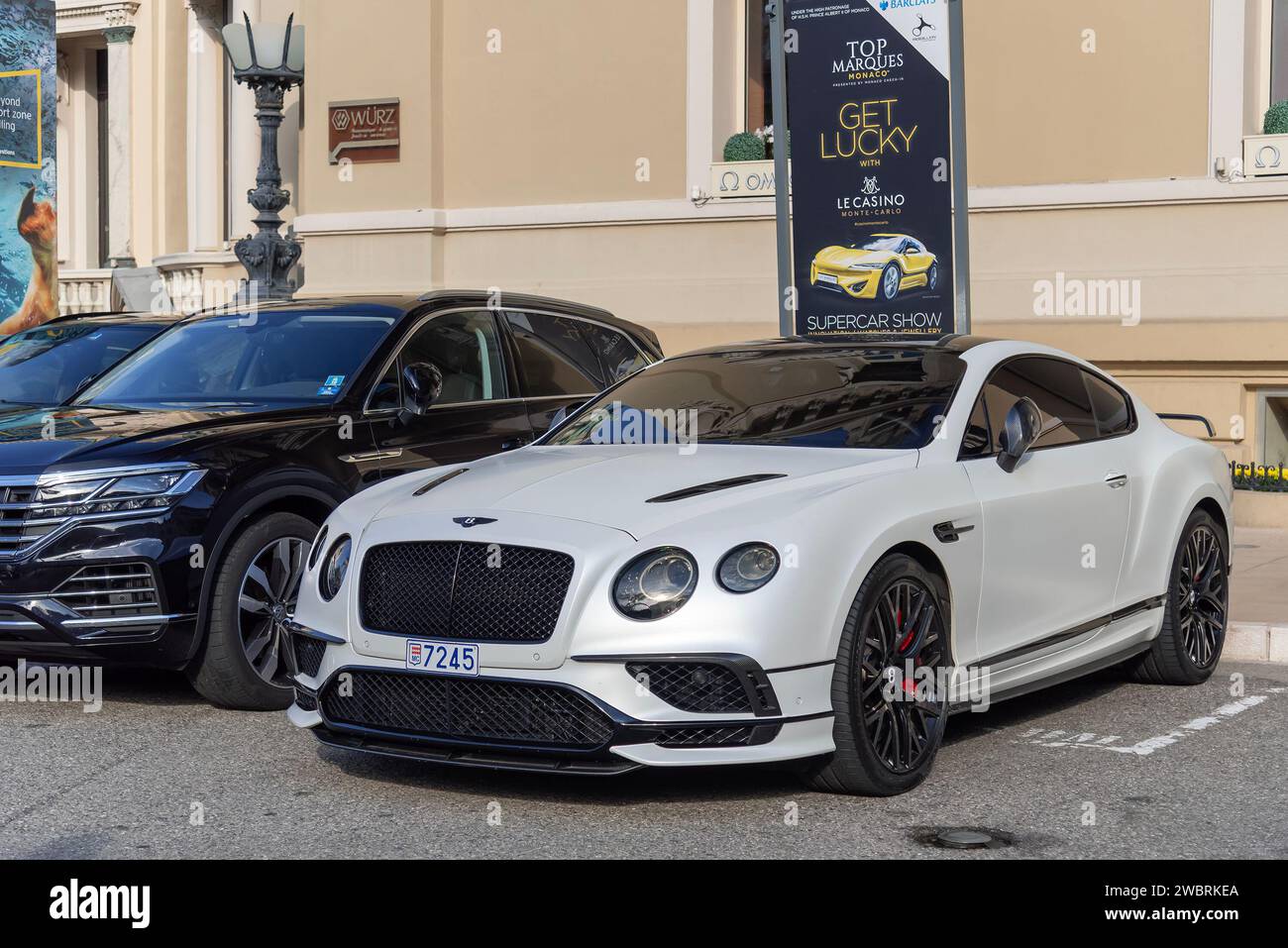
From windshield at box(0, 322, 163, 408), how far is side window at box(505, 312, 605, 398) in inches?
91.4

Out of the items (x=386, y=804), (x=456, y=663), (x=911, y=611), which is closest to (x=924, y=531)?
(x=911, y=611)

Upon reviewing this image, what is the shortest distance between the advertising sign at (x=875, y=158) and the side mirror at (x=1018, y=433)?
12.5ft

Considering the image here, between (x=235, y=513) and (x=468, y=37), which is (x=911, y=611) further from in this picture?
(x=468, y=37)

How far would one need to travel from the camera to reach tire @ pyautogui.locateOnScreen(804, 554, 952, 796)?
5.57m

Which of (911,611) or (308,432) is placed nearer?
(911,611)

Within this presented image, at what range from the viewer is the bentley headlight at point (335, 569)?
19.7 ft

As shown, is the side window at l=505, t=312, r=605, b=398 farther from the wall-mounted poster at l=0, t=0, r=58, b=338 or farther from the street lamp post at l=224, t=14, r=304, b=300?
the street lamp post at l=224, t=14, r=304, b=300

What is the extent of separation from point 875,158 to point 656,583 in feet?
19.0

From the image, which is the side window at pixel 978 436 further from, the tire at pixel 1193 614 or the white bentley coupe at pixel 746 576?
the tire at pixel 1193 614

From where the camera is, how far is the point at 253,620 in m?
7.35

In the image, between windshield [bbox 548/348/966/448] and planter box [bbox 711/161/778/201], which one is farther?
planter box [bbox 711/161/778/201]

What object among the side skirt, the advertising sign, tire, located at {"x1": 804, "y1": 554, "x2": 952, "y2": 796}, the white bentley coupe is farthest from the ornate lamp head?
tire, located at {"x1": 804, "y1": 554, "x2": 952, "y2": 796}

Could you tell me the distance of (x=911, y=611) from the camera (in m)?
5.88
